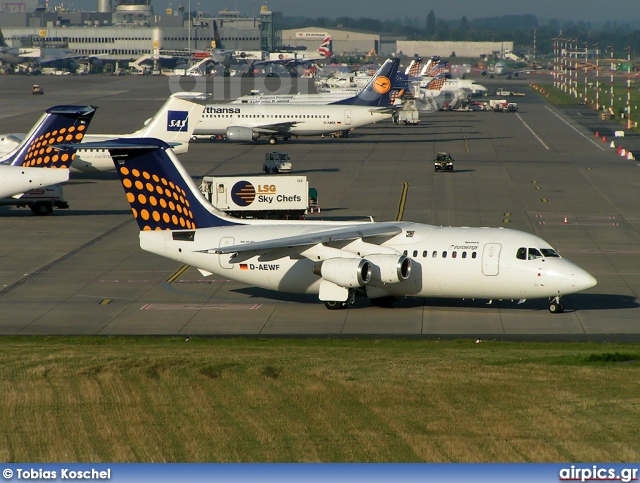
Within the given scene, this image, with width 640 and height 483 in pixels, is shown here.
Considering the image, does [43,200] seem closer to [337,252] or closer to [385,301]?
[337,252]

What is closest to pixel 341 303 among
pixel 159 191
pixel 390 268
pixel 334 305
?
pixel 334 305

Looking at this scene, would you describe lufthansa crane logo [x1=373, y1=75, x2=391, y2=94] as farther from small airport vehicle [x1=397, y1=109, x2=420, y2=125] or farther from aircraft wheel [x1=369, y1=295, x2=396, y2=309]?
aircraft wheel [x1=369, y1=295, x2=396, y2=309]

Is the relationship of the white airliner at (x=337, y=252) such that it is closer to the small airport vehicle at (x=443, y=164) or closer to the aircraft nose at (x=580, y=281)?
the aircraft nose at (x=580, y=281)

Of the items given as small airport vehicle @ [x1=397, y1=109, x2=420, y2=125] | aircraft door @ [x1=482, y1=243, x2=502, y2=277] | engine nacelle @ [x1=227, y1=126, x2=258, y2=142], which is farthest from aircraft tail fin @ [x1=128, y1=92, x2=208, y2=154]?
small airport vehicle @ [x1=397, y1=109, x2=420, y2=125]

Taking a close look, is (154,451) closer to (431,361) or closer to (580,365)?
(431,361)

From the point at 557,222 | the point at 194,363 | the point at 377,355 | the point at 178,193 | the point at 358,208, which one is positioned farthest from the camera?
the point at 358,208

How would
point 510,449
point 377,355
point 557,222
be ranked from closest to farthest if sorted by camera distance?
point 510,449, point 377,355, point 557,222

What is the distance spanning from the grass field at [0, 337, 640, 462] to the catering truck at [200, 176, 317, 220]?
25.4m

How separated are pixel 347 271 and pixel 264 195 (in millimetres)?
21142

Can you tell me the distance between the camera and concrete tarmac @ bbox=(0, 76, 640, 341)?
38.5 m

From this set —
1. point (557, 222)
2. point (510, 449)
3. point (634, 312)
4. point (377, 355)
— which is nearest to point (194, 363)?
point (377, 355)

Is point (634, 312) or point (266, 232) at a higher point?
point (266, 232)

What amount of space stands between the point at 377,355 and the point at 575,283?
1030 centimetres

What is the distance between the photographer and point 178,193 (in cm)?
4088
